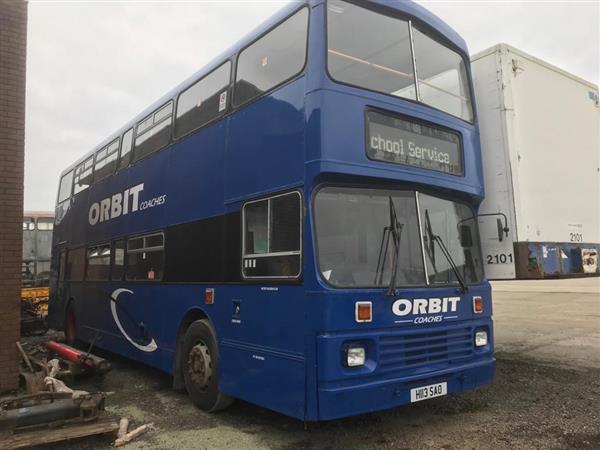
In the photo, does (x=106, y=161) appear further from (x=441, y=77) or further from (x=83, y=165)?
(x=441, y=77)

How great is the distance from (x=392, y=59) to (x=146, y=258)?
15.0ft

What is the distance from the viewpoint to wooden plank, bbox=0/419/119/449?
439 centimetres

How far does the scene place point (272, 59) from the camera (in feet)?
17.6

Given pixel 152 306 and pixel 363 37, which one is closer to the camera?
pixel 363 37

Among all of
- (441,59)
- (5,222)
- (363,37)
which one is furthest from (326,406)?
(5,222)

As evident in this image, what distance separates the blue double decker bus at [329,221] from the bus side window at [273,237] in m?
0.02

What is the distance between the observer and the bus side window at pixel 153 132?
24.5 feet

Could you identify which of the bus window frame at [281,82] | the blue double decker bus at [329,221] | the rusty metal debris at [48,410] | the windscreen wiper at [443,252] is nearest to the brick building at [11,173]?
the rusty metal debris at [48,410]

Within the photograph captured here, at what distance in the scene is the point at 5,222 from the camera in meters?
6.25

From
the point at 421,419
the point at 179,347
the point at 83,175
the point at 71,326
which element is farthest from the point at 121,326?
the point at 421,419

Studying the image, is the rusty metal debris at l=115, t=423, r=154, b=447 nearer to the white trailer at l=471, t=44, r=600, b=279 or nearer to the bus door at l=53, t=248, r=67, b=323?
the white trailer at l=471, t=44, r=600, b=279

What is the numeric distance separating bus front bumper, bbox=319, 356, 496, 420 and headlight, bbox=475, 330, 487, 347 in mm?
312

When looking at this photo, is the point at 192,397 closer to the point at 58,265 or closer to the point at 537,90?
the point at 537,90

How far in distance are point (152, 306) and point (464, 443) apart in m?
4.56
